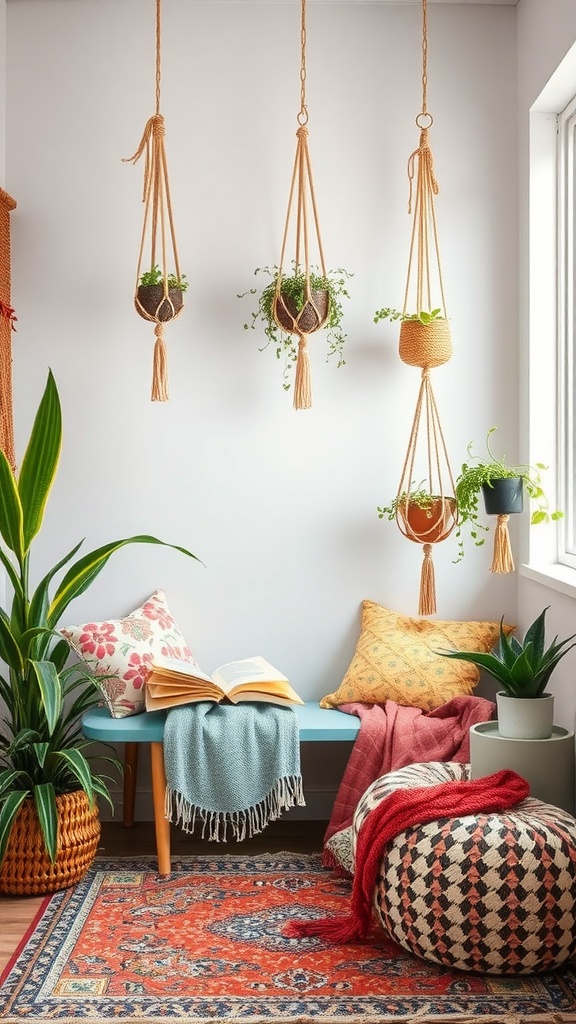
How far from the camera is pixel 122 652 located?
3.18 m

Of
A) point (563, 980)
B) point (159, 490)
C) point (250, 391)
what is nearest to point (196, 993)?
point (563, 980)

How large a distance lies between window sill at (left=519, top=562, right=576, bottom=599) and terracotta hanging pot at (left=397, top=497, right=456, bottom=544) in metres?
0.31

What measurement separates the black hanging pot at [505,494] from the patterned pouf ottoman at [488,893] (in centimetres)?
111

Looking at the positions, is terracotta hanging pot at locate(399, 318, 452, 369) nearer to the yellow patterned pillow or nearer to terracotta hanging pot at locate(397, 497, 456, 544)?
terracotta hanging pot at locate(397, 497, 456, 544)

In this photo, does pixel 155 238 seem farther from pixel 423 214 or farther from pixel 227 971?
pixel 227 971

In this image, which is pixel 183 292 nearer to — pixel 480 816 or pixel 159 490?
pixel 159 490

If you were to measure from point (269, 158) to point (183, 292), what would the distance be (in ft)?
1.83

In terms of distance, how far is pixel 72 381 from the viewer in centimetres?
349

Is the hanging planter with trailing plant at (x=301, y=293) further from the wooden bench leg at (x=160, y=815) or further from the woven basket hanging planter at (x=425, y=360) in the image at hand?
the wooden bench leg at (x=160, y=815)

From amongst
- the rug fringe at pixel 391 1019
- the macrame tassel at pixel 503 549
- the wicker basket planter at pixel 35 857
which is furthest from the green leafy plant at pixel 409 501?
the rug fringe at pixel 391 1019

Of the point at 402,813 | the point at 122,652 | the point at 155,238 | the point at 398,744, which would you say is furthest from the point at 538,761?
the point at 155,238

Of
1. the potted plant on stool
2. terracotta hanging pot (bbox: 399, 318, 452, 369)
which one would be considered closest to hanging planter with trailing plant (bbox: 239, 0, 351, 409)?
terracotta hanging pot (bbox: 399, 318, 452, 369)

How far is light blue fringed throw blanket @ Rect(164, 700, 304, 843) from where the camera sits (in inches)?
116

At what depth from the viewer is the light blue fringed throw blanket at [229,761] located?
2.96 m
